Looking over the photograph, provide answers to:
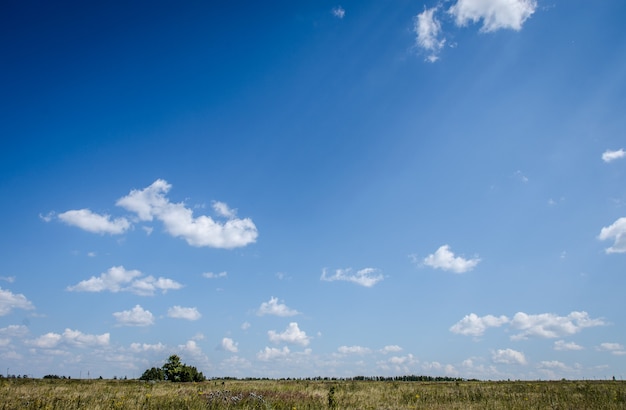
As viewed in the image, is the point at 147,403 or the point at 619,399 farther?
the point at 619,399

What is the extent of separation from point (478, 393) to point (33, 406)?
2395cm

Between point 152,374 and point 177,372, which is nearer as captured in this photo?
point 177,372

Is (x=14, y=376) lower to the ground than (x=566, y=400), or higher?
lower

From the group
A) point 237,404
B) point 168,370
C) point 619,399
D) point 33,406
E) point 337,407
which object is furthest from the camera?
point 168,370

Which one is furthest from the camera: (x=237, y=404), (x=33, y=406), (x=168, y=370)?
(x=168, y=370)

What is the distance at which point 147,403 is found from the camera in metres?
17.8

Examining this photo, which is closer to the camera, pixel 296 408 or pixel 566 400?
pixel 296 408

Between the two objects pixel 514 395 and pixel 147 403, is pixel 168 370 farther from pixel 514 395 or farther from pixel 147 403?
pixel 514 395

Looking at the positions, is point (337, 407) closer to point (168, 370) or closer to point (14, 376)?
point (14, 376)

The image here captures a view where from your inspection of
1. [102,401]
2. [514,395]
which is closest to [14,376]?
[102,401]

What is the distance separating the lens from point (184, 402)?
58.4ft

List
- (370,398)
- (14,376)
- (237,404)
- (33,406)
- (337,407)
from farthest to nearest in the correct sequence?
(14,376) → (370,398) → (237,404) → (337,407) → (33,406)

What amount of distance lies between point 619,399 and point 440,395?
29.9 feet

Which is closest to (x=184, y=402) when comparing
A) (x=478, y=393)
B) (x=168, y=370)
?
(x=478, y=393)
